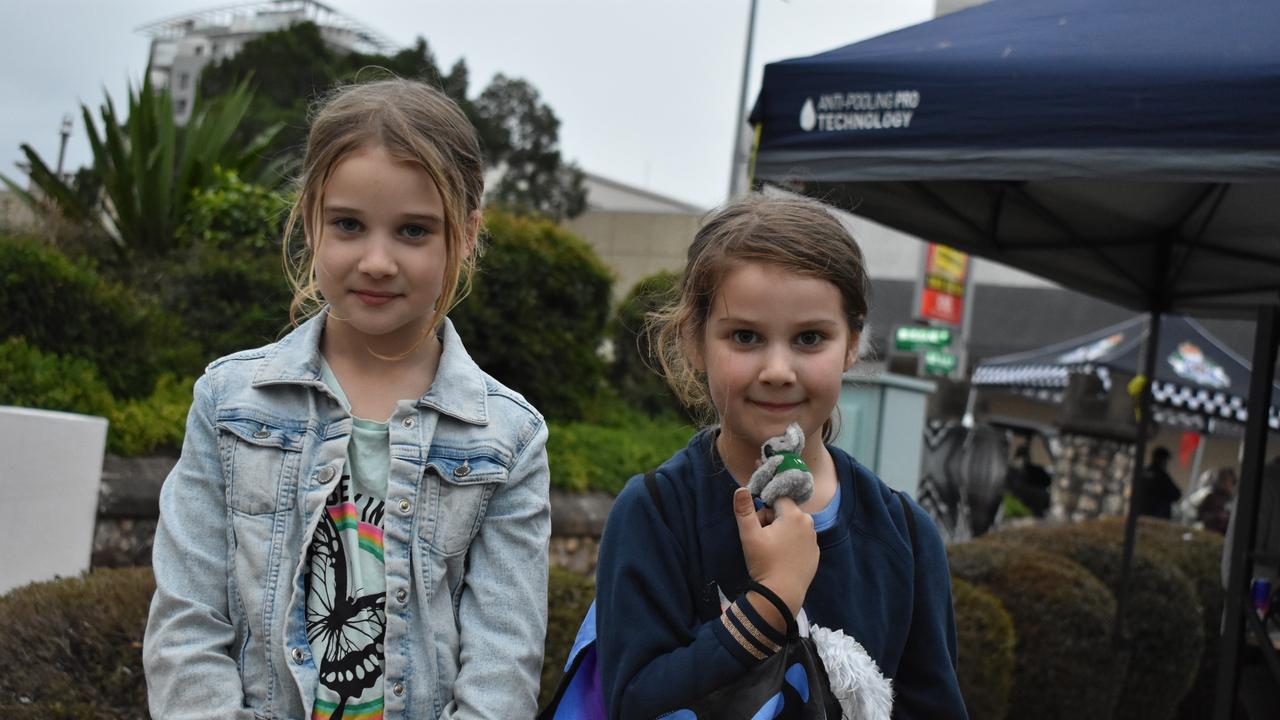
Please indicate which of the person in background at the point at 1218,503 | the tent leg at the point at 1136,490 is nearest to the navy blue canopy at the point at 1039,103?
the tent leg at the point at 1136,490

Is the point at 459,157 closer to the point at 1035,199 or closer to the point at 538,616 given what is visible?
the point at 538,616

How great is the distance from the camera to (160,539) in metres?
2.02

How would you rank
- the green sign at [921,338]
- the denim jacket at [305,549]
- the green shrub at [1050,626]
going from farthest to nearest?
the green sign at [921,338]
the green shrub at [1050,626]
the denim jacket at [305,549]

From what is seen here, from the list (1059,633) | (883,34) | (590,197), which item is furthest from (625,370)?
(590,197)

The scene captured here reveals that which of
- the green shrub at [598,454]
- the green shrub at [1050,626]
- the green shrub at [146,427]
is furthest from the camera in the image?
the green shrub at [598,454]

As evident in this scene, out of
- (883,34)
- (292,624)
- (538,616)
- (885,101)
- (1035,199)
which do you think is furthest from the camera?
(1035,199)

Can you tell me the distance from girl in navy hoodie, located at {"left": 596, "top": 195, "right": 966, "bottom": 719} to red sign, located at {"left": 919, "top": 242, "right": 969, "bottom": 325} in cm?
1509

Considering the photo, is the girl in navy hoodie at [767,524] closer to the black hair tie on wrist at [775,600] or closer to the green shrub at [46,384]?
the black hair tie on wrist at [775,600]

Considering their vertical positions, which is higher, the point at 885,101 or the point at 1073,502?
the point at 885,101

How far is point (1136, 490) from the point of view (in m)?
6.53

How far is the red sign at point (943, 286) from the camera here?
1698 cm

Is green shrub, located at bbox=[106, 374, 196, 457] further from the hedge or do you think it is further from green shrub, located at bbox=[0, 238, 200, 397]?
the hedge

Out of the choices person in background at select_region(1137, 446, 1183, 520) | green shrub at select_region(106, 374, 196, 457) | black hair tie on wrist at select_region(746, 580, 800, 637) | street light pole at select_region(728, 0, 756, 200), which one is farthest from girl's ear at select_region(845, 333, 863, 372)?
street light pole at select_region(728, 0, 756, 200)

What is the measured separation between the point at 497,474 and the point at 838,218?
0.78 m
